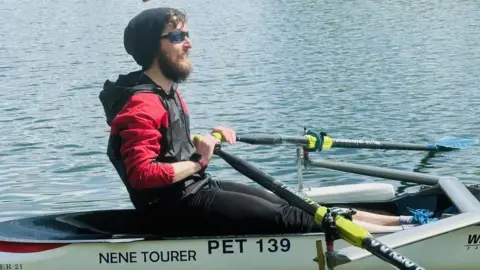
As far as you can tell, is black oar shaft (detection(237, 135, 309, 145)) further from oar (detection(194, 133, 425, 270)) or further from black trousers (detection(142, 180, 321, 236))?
black trousers (detection(142, 180, 321, 236))

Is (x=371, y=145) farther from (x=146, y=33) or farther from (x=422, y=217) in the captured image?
(x=146, y=33)

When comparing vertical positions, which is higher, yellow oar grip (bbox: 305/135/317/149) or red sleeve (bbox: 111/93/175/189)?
red sleeve (bbox: 111/93/175/189)

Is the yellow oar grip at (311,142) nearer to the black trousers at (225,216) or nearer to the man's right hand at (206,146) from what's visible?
the black trousers at (225,216)

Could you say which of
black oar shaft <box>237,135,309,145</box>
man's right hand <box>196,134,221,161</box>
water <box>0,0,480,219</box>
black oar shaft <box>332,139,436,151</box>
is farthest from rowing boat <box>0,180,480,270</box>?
water <box>0,0,480,219</box>

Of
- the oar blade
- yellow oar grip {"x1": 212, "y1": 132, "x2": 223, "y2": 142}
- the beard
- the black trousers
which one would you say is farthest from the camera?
the oar blade

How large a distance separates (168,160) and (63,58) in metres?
22.6

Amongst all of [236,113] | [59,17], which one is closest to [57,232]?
[236,113]

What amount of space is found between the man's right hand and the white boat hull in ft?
2.40

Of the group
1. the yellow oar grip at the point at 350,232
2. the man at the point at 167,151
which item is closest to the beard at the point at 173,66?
the man at the point at 167,151

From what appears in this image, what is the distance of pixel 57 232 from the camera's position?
25.9 feet

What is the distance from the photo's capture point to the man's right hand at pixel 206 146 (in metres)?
7.23

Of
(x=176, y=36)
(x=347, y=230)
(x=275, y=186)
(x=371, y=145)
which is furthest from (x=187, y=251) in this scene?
(x=371, y=145)

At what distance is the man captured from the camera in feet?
22.5

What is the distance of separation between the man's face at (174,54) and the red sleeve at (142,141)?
0.34 meters
